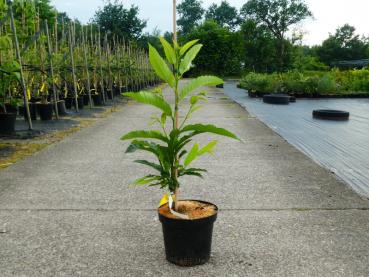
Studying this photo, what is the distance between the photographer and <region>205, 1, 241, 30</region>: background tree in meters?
94.4

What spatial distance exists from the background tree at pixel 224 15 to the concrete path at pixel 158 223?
93.9 metres

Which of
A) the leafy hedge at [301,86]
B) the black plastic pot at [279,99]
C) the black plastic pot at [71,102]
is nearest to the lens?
the black plastic pot at [71,102]

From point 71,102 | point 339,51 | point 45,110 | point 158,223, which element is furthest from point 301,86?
point 339,51

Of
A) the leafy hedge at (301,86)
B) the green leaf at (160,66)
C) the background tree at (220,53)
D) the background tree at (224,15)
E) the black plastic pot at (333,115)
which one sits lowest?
the black plastic pot at (333,115)

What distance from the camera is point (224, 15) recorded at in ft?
311

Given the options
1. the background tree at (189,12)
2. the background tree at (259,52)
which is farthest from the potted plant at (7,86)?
the background tree at (189,12)

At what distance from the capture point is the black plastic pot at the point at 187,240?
8.59 ft

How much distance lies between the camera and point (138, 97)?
2484 millimetres

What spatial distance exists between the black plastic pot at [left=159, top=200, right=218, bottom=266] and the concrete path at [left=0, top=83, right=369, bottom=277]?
8 centimetres

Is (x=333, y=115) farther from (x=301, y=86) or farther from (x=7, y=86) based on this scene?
(x=7, y=86)

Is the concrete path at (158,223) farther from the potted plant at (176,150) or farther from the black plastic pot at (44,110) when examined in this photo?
the black plastic pot at (44,110)

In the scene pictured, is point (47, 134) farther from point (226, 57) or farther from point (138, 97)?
point (226, 57)

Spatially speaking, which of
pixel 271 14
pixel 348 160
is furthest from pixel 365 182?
pixel 271 14

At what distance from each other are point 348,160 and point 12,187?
15.8 ft
